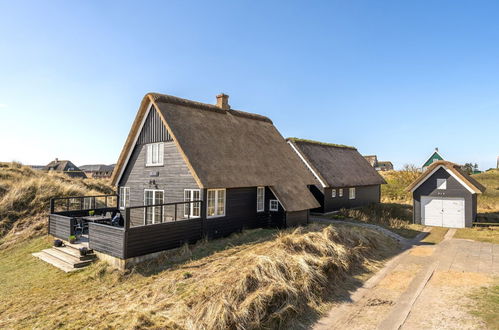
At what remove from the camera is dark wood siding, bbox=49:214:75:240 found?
611 inches

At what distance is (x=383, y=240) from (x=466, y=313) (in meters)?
8.89

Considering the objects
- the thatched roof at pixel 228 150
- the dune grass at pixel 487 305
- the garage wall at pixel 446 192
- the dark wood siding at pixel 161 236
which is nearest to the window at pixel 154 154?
the thatched roof at pixel 228 150

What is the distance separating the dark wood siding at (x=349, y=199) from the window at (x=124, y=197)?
51.3 feet

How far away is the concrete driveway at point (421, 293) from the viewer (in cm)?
885

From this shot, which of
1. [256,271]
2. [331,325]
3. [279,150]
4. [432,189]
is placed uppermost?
[279,150]

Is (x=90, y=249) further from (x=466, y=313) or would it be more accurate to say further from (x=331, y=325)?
(x=466, y=313)

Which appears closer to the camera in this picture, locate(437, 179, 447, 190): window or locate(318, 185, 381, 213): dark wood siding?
locate(437, 179, 447, 190): window

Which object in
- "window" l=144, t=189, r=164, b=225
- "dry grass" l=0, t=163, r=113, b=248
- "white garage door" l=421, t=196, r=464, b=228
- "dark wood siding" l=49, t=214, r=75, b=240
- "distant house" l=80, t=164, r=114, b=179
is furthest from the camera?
"distant house" l=80, t=164, r=114, b=179

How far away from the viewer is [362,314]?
30.7 feet

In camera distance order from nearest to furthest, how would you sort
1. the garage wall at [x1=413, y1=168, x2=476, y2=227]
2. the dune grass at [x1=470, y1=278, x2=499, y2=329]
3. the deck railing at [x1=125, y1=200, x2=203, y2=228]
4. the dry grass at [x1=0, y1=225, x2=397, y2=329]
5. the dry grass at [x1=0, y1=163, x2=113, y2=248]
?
the dry grass at [x1=0, y1=225, x2=397, y2=329] → the dune grass at [x1=470, y1=278, x2=499, y2=329] → the deck railing at [x1=125, y1=200, x2=203, y2=228] → the dry grass at [x1=0, y1=163, x2=113, y2=248] → the garage wall at [x1=413, y1=168, x2=476, y2=227]

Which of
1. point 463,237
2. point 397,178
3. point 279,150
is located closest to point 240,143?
point 279,150

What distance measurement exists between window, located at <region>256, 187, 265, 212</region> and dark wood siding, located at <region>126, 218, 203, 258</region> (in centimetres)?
460

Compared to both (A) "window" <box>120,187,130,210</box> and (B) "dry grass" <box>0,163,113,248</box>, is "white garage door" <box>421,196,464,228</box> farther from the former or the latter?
(B) "dry grass" <box>0,163,113,248</box>

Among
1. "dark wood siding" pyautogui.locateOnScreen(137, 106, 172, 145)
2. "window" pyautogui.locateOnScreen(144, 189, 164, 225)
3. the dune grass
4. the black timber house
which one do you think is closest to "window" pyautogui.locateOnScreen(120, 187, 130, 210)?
the black timber house
